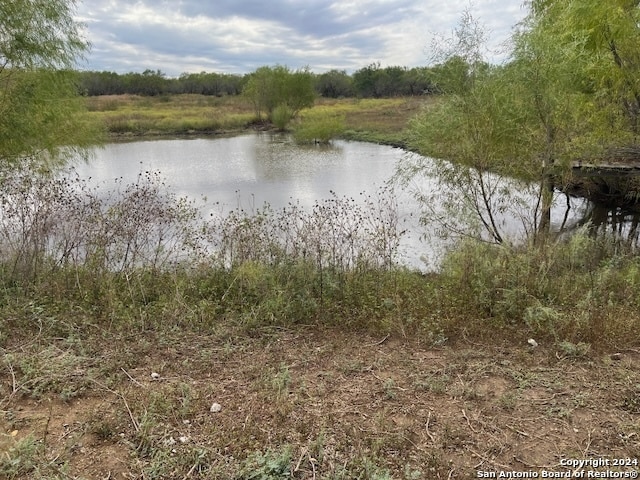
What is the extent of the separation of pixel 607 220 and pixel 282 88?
28275 millimetres

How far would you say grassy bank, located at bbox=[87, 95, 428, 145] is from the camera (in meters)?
31.1

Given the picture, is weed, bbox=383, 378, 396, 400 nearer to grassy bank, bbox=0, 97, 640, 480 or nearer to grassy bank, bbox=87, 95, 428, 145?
grassy bank, bbox=0, 97, 640, 480

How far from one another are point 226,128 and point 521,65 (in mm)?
30152

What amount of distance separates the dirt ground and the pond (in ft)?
10.4

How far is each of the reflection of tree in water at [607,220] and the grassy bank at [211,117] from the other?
13701mm

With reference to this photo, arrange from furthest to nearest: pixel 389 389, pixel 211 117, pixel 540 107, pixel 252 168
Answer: pixel 211 117, pixel 252 168, pixel 540 107, pixel 389 389

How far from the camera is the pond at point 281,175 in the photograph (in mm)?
9203

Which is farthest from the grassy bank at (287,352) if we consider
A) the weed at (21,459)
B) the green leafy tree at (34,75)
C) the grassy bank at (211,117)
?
the grassy bank at (211,117)

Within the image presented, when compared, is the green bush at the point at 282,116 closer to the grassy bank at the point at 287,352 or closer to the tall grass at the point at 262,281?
the tall grass at the point at 262,281

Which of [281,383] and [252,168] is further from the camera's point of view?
[252,168]

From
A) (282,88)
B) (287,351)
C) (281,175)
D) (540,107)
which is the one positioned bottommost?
(287,351)

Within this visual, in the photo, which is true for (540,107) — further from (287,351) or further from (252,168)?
(252,168)

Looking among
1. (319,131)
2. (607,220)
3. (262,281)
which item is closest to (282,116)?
(319,131)

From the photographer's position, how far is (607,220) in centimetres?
1159
